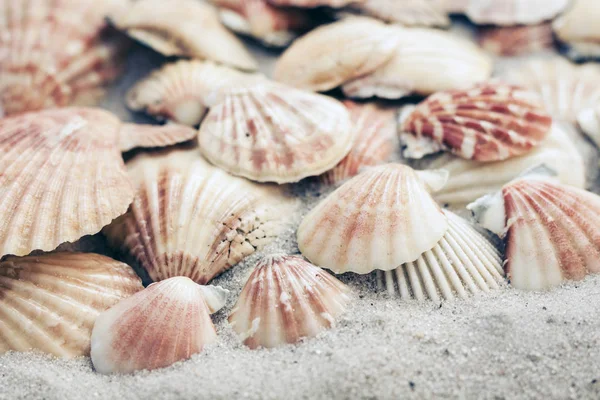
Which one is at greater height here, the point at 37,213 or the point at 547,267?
the point at 37,213

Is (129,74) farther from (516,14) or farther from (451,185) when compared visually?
(516,14)

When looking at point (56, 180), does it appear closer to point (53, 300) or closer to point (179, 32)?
point (53, 300)

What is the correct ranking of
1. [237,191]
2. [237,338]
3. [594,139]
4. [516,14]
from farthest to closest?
[516,14], [594,139], [237,191], [237,338]

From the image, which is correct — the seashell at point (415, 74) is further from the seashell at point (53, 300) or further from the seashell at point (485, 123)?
the seashell at point (53, 300)

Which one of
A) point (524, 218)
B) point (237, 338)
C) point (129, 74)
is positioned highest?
point (129, 74)

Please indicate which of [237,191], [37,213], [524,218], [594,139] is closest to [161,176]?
[237,191]

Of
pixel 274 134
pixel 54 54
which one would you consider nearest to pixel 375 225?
pixel 274 134

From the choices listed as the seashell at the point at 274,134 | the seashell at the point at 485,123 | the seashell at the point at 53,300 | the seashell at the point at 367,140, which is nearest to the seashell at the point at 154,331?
the seashell at the point at 53,300
